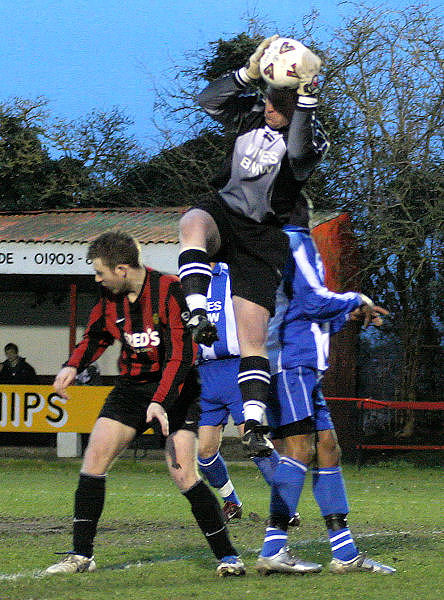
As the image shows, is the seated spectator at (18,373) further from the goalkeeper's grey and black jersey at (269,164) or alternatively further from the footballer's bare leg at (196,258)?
the footballer's bare leg at (196,258)

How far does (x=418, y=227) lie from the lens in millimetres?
20312

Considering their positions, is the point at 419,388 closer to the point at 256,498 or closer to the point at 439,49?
the point at 439,49

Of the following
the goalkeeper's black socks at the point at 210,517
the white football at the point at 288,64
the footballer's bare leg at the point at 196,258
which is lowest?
the goalkeeper's black socks at the point at 210,517

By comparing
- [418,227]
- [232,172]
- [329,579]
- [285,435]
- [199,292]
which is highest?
[418,227]

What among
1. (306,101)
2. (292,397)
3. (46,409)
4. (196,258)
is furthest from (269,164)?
(46,409)

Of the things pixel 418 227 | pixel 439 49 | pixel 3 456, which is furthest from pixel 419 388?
pixel 3 456

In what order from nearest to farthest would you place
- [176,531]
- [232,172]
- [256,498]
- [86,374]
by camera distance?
[232,172] < [176,531] < [256,498] < [86,374]

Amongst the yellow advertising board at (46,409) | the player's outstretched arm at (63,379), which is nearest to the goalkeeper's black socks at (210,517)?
the player's outstretched arm at (63,379)

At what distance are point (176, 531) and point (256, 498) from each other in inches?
141

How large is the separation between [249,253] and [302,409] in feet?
3.10

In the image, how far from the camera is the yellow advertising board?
59.0 ft

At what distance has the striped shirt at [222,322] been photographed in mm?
9258

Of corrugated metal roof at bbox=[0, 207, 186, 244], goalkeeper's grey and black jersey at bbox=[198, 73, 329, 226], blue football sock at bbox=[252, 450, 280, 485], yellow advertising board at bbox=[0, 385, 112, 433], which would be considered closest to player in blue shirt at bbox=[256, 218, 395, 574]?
goalkeeper's grey and black jersey at bbox=[198, 73, 329, 226]

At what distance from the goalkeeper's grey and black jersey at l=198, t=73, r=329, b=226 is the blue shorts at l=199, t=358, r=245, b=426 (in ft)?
11.3
